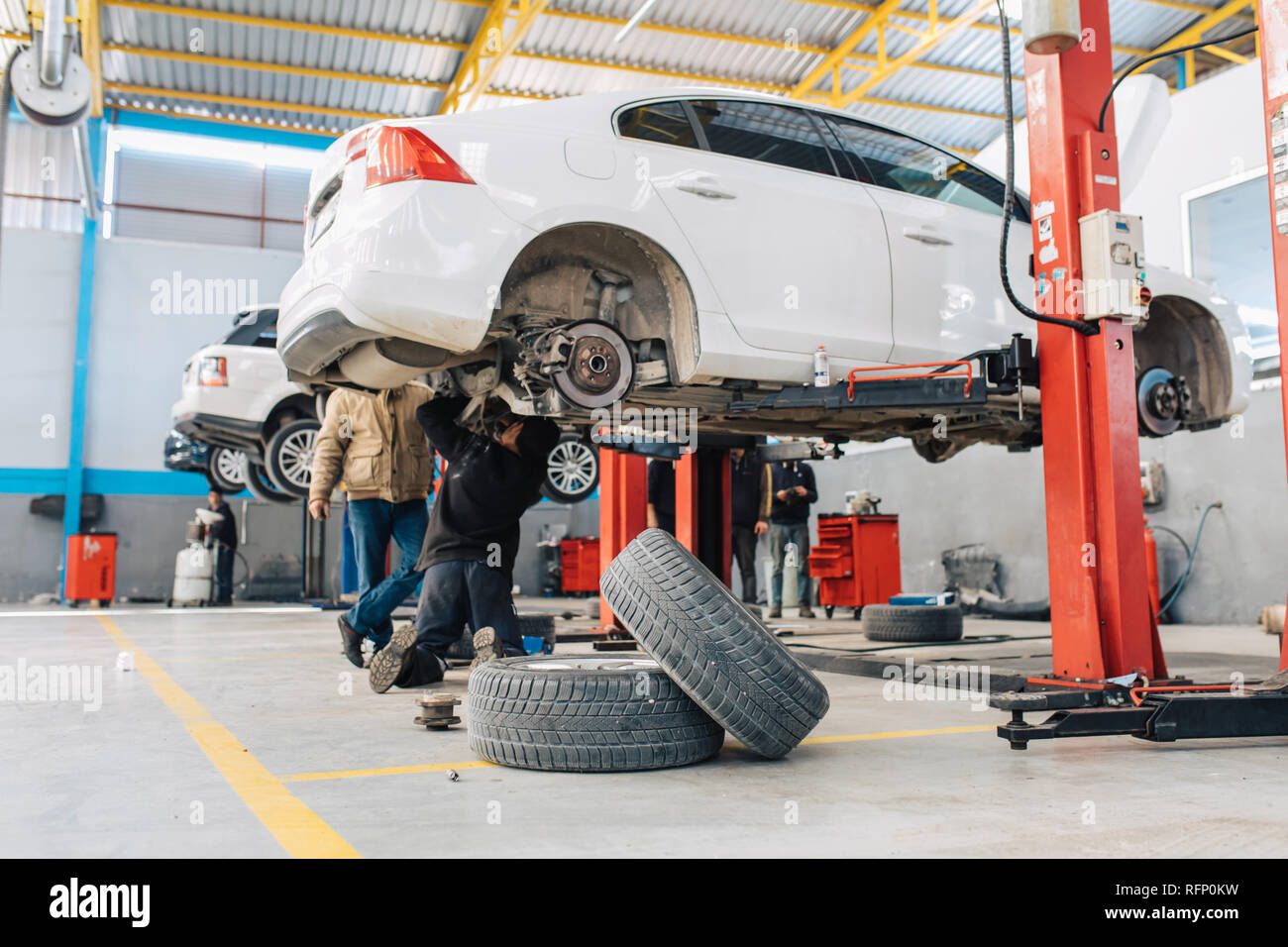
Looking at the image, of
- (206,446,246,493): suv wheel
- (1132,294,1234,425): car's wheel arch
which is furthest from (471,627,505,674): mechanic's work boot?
(206,446,246,493): suv wheel

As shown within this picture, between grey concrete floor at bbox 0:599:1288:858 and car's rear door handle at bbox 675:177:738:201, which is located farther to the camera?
car's rear door handle at bbox 675:177:738:201

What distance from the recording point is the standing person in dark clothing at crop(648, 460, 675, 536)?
7.02m

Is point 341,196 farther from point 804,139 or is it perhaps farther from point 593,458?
point 593,458

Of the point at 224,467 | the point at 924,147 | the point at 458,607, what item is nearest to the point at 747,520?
the point at 924,147

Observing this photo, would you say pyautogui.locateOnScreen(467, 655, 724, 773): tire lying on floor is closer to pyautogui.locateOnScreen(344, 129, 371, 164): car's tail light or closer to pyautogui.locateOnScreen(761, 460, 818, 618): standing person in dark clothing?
pyautogui.locateOnScreen(344, 129, 371, 164): car's tail light

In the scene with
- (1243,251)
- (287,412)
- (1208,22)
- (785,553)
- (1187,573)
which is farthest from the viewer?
(1208,22)

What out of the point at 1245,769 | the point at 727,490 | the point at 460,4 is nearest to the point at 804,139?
the point at 727,490

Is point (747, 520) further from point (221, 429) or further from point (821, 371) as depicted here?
point (821, 371)

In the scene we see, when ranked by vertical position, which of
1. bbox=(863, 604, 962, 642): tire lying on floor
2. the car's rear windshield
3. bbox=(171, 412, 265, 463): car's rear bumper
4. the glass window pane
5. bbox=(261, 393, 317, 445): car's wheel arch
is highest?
the glass window pane

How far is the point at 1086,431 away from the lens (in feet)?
10.7

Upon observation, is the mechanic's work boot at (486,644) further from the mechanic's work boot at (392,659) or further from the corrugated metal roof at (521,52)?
the corrugated metal roof at (521,52)

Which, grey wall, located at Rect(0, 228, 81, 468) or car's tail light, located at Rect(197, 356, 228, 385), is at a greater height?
grey wall, located at Rect(0, 228, 81, 468)

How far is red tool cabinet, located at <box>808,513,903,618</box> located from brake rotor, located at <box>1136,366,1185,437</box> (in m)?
4.26

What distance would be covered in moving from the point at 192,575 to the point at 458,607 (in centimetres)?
858
